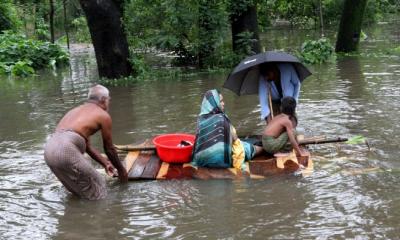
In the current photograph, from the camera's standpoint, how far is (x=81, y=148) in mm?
5898

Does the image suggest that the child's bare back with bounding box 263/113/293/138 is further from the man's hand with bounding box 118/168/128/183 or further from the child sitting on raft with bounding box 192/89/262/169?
the man's hand with bounding box 118/168/128/183

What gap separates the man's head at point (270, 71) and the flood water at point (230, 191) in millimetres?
1171

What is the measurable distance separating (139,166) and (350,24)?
43.5 feet

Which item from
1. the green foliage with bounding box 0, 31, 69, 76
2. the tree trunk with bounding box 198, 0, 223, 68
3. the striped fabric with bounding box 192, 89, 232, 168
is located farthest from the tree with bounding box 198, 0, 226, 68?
the striped fabric with bounding box 192, 89, 232, 168

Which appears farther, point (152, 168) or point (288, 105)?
point (288, 105)

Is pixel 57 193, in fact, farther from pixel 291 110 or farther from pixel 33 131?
pixel 33 131

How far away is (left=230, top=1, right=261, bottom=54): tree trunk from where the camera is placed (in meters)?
16.6

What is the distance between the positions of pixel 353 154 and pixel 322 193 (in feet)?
5.17

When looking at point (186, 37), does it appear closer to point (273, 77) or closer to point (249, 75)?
point (249, 75)

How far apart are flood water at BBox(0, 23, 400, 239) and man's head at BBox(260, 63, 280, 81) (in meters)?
1.17

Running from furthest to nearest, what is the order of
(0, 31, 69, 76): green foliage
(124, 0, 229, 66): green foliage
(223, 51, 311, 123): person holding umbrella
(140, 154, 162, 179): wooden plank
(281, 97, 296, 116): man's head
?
(0, 31, 69, 76): green foliage
(124, 0, 229, 66): green foliage
(223, 51, 311, 123): person holding umbrella
(281, 97, 296, 116): man's head
(140, 154, 162, 179): wooden plank

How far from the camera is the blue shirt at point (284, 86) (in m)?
8.09

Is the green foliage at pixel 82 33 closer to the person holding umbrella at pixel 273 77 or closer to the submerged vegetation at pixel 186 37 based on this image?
the submerged vegetation at pixel 186 37

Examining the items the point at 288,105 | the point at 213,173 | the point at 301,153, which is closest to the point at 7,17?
the point at 288,105
